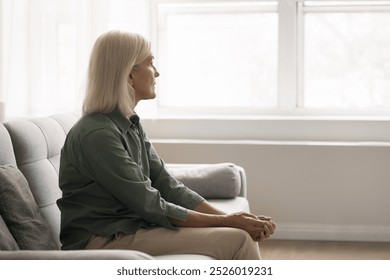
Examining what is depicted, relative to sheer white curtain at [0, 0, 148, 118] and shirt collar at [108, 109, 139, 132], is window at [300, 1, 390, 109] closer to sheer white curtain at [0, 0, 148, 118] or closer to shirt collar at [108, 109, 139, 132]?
sheer white curtain at [0, 0, 148, 118]

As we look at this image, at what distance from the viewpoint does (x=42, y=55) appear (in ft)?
15.4

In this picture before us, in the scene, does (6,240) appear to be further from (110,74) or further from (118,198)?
(110,74)

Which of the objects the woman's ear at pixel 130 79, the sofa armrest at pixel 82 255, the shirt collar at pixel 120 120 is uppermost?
the woman's ear at pixel 130 79

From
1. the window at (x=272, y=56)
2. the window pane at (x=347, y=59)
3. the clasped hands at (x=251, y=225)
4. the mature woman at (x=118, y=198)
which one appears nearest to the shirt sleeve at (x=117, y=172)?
the mature woman at (x=118, y=198)

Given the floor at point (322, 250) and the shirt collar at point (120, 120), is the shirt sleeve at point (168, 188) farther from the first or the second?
the floor at point (322, 250)

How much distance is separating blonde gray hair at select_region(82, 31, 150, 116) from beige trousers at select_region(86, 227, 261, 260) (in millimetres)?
423

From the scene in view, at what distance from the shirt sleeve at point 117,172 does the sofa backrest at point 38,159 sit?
0.85ft

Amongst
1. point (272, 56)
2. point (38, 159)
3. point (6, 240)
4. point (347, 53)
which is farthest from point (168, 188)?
point (347, 53)

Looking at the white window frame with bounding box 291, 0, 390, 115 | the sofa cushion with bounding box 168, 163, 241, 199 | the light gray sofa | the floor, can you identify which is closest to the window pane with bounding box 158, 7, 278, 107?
the white window frame with bounding box 291, 0, 390, 115

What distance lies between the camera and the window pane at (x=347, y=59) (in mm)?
4660

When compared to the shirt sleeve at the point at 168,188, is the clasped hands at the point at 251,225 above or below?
below
